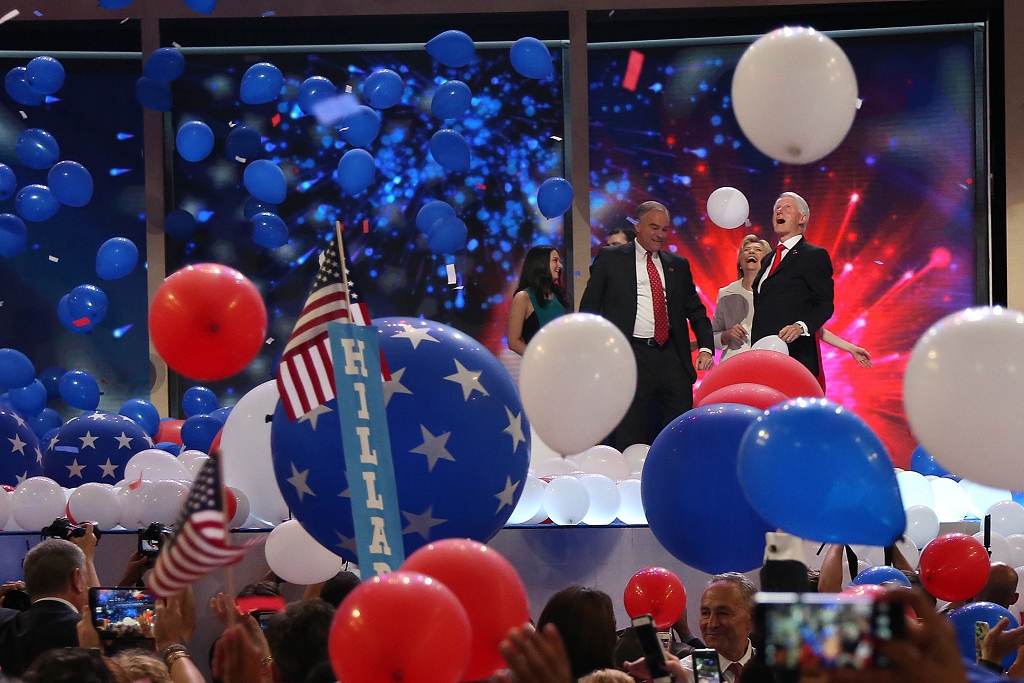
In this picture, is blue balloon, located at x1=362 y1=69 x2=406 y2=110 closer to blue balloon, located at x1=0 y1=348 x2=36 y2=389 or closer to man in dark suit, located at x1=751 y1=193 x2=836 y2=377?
blue balloon, located at x1=0 y1=348 x2=36 y2=389

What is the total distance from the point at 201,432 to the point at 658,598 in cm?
368

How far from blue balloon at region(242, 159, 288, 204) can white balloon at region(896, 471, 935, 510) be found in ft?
17.3

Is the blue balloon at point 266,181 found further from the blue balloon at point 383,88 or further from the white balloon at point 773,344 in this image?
the white balloon at point 773,344

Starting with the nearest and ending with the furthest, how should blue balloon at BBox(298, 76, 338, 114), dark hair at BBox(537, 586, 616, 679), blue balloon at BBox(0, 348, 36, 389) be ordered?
dark hair at BBox(537, 586, 616, 679), blue balloon at BBox(0, 348, 36, 389), blue balloon at BBox(298, 76, 338, 114)

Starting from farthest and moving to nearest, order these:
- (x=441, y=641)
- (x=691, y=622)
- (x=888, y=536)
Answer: (x=691, y=622) < (x=888, y=536) < (x=441, y=641)

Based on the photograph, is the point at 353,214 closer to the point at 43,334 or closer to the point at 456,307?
the point at 456,307

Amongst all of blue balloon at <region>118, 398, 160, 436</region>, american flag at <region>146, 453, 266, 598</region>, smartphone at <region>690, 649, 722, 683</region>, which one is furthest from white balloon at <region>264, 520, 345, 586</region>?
blue balloon at <region>118, 398, 160, 436</region>

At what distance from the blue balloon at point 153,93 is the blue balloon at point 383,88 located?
1560mm

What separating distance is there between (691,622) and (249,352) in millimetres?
2316

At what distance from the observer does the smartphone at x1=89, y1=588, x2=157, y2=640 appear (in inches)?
118

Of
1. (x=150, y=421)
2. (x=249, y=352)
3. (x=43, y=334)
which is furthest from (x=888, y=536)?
(x=43, y=334)

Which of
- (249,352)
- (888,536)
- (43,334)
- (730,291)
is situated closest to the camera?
(888,536)

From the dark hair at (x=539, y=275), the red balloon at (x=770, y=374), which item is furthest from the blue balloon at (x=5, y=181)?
the red balloon at (x=770, y=374)

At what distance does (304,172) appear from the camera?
952cm
